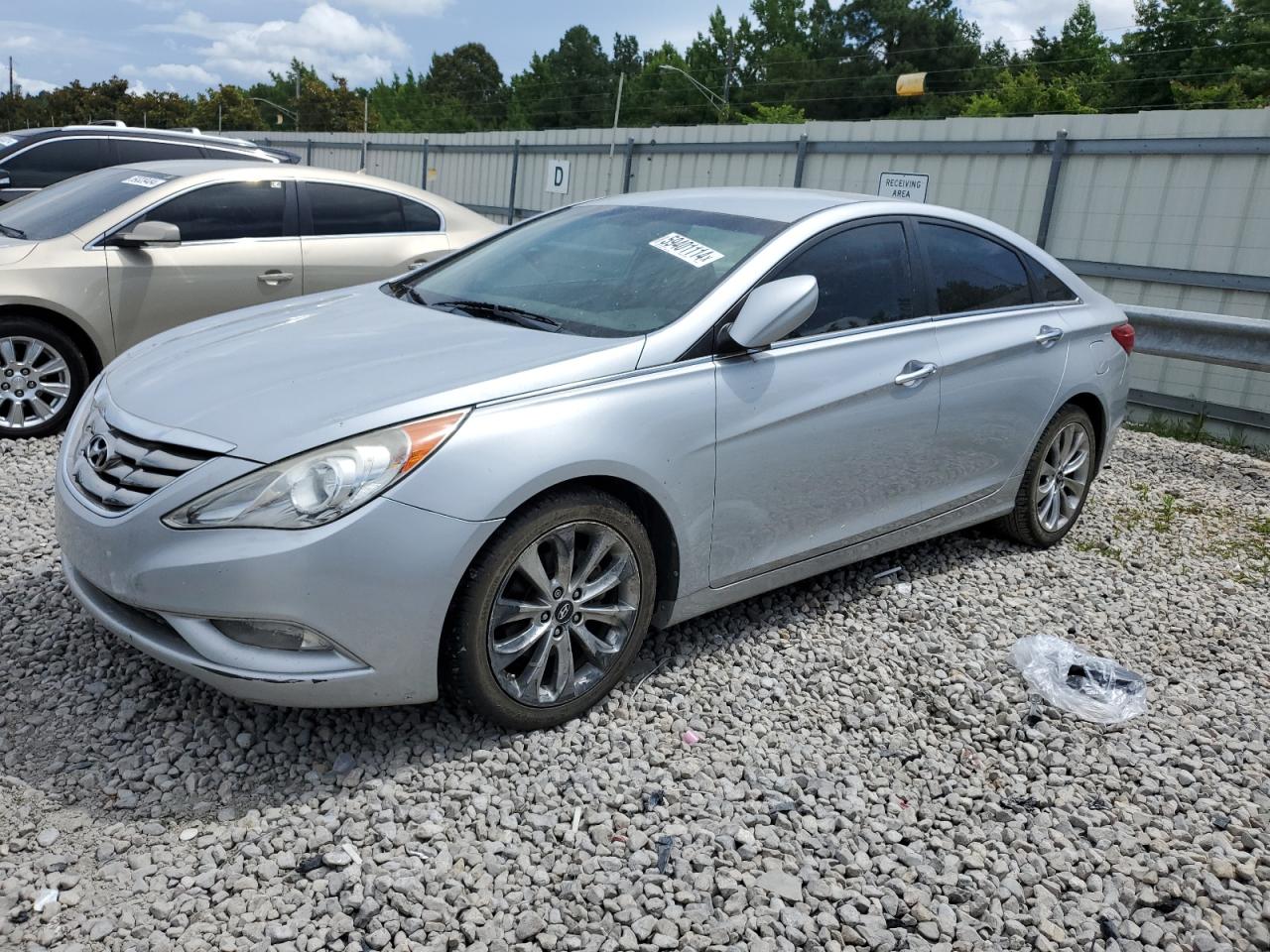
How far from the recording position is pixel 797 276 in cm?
355

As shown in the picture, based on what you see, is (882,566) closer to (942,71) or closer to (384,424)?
(384,424)

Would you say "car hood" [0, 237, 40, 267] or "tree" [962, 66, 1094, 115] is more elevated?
"tree" [962, 66, 1094, 115]

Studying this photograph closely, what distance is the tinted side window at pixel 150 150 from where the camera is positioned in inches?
410

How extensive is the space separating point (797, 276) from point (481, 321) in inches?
42.6

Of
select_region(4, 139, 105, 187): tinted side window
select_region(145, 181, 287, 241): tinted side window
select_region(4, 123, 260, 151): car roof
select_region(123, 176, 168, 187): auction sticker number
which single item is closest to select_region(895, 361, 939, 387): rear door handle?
select_region(145, 181, 287, 241): tinted side window

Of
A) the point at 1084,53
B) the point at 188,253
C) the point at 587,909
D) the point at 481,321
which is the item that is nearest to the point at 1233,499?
the point at 481,321

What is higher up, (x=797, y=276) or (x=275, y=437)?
(x=797, y=276)

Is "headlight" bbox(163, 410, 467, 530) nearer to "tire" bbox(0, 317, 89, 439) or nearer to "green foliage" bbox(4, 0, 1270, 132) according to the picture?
"tire" bbox(0, 317, 89, 439)

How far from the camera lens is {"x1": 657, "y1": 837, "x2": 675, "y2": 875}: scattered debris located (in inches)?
107

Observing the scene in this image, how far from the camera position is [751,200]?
4.23 m

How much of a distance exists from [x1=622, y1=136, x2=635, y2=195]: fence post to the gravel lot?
11446 mm

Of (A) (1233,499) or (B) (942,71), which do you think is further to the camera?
(B) (942,71)

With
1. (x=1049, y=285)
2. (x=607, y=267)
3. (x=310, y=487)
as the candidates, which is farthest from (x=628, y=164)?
(x=310, y=487)

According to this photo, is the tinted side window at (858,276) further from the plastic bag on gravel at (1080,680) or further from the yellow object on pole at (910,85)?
the yellow object on pole at (910,85)
